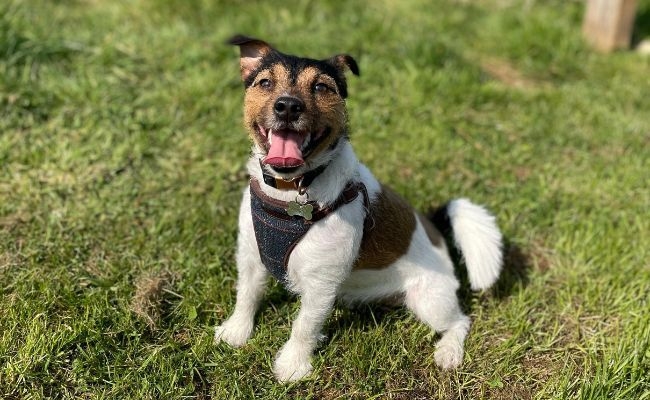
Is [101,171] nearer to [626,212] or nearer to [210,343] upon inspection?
[210,343]

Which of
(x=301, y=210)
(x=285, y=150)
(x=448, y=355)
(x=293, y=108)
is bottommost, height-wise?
(x=448, y=355)

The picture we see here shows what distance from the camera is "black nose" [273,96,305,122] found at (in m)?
2.64

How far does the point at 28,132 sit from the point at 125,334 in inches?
86.6

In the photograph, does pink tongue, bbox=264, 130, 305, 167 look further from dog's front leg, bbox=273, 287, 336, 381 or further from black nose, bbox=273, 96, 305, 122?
dog's front leg, bbox=273, 287, 336, 381

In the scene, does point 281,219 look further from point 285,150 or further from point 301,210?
point 285,150

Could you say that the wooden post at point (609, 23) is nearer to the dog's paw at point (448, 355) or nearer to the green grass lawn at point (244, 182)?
the green grass lawn at point (244, 182)

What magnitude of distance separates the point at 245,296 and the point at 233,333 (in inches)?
9.0

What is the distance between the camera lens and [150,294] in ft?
11.6

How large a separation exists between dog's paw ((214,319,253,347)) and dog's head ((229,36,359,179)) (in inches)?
43.4

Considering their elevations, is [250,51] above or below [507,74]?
above

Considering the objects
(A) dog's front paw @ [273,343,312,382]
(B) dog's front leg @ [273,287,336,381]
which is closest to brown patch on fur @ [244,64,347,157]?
(B) dog's front leg @ [273,287,336,381]

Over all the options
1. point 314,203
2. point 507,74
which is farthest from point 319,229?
point 507,74

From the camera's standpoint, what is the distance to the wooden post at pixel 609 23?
7184 millimetres

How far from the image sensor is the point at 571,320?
379 centimetres
